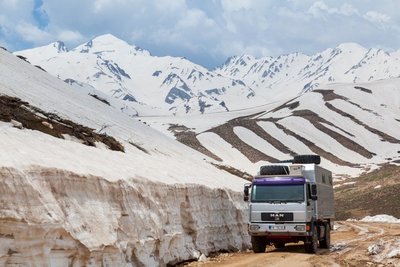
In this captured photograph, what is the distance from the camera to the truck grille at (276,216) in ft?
68.8

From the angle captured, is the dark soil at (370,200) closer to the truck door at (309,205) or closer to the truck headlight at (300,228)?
the truck door at (309,205)

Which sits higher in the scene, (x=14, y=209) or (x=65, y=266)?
(x=14, y=209)

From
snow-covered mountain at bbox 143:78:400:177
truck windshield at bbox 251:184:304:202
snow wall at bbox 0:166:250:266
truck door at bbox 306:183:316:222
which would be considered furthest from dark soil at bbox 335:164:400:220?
snow wall at bbox 0:166:250:266

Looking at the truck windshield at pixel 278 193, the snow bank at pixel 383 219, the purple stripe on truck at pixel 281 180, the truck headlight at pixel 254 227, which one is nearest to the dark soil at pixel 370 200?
the snow bank at pixel 383 219

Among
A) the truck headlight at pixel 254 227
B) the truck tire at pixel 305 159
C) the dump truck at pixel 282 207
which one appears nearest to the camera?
the dump truck at pixel 282 207

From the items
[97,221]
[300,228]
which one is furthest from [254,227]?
[97,221]

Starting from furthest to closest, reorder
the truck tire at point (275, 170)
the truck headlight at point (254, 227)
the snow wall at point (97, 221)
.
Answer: the truck tire at point (275, 170), the truck headlight at point (254, 227), the snow wall at point (97, 221)

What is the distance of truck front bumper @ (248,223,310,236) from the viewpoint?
20.8m

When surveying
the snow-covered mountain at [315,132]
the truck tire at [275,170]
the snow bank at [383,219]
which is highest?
the snow-covered mountain at [315,132]

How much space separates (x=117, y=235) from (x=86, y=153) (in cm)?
548

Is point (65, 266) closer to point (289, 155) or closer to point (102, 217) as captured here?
point (102, 217)

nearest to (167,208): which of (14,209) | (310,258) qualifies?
(310,258)

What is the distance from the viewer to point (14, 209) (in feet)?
37.9

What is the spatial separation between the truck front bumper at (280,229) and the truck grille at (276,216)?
8.1 inches
